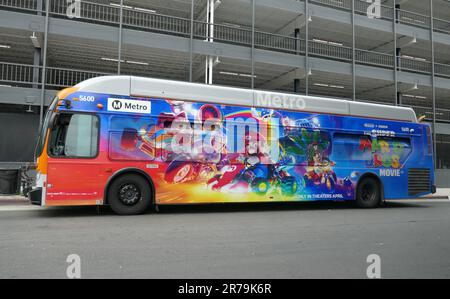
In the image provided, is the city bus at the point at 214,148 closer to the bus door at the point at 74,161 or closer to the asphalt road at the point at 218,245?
the bus door at the point at 74,161

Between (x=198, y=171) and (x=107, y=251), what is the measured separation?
15.1ft

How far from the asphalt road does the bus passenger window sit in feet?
4.92

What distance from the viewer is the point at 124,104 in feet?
29.9

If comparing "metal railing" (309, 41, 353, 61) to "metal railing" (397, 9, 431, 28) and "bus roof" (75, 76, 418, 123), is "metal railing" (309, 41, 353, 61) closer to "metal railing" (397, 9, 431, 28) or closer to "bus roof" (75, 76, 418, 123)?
"metal railing" (397, 9, 431, 28)

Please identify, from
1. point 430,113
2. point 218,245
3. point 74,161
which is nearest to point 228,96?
point 74,161

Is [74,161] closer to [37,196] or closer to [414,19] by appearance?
[37,196]

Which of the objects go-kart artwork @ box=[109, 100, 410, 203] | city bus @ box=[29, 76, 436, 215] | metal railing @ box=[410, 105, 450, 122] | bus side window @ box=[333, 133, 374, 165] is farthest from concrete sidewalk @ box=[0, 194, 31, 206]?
metal railing @ box=[410, 105, 450, 122]

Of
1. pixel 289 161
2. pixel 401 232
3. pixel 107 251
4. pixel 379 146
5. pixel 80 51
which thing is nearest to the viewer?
pixel 107 251

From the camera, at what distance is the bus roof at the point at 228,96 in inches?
358

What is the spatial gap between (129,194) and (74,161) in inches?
58.3

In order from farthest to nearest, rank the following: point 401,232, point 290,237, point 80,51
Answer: point 80,51 < point 401,232 < point 290,237

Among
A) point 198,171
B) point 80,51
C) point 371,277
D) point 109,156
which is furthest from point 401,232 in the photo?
point 80,51

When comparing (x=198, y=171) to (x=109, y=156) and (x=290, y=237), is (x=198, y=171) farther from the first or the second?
(x=290, y=237)

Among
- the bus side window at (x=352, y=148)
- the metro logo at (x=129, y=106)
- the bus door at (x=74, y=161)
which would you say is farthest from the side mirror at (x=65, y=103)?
the bus side window at (x=352, y=148)
